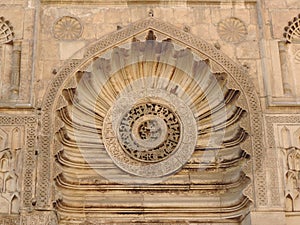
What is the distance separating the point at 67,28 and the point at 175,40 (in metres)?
1.61

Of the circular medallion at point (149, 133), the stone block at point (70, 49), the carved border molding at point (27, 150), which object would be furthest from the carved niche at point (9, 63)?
the circular medallion at point (149, 133)

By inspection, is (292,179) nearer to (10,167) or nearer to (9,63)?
(10,167)

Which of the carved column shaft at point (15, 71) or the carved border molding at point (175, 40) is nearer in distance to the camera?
the carved border molding at point (175, 40)

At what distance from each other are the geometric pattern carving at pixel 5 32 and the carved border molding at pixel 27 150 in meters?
1.22

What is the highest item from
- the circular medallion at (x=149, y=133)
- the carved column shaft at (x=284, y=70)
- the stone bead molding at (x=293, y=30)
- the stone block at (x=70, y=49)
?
the stone bead molding at (x=293, y=30)

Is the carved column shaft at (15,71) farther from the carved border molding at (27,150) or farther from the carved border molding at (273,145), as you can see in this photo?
the carved border molding at (273,145)

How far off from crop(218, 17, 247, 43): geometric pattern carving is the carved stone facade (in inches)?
0.9

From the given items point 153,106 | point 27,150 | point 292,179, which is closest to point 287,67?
point 292,179

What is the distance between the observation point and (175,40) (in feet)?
26.0

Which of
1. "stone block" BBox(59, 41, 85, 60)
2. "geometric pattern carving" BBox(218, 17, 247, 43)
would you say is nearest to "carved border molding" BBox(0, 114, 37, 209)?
"stone block" BBox(59, 41, 85, 60)

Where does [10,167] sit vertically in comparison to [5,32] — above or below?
below

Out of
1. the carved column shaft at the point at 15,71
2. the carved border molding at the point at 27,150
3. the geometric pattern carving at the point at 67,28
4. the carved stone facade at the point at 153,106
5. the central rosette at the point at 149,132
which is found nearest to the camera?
the carved border molding at the point at 27,150

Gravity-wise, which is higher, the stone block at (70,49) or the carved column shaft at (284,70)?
the stone block at (70,49)

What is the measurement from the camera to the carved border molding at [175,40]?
712 cm
